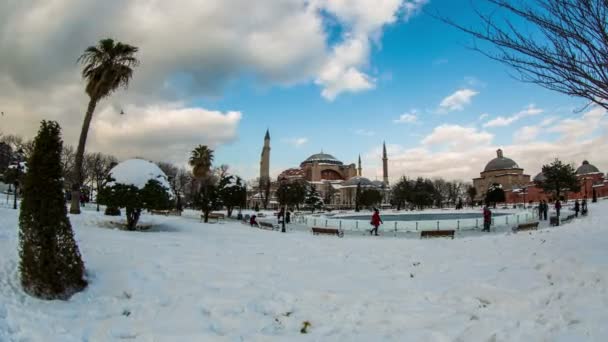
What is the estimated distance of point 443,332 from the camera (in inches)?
A: 184

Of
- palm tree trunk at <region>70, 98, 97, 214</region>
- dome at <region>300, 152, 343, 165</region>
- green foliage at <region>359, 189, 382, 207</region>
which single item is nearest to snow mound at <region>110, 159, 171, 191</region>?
palm tree trunk at <region>70, 98, 97, 214</region>

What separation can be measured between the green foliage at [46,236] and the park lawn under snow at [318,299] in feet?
0.82

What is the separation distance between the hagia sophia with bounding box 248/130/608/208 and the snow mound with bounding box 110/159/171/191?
120 feet

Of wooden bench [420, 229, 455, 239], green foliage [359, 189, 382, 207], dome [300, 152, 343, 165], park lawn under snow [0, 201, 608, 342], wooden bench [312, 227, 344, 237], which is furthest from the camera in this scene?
dome [300, 152, 343, 165]

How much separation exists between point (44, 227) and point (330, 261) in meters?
6.01

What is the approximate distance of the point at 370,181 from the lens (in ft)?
332

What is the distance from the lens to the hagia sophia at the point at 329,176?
9500 cm

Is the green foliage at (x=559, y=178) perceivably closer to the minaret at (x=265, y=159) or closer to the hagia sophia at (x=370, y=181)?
the hagia sophia at (x=370, y=181)

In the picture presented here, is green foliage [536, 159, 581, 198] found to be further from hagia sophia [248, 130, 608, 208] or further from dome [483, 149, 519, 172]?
dome [483, 149, 519, 172]

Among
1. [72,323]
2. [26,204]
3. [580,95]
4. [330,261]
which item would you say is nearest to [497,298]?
[580,95]

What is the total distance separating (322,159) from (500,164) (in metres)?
51.7

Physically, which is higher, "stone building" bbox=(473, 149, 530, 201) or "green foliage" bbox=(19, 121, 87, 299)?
"stone building" bbox=(473, 149, 530, 201)

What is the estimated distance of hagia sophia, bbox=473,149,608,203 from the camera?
64.8 m

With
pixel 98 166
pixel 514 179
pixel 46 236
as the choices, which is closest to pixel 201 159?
pixel 98 166
